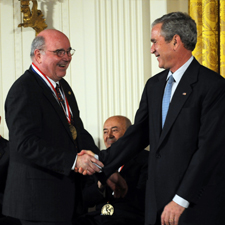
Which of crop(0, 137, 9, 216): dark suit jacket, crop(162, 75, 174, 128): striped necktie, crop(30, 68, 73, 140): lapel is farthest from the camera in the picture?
crop(0, 137, 9, 216): dark suit jacket

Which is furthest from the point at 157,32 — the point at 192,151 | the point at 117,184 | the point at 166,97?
the point at 117,184

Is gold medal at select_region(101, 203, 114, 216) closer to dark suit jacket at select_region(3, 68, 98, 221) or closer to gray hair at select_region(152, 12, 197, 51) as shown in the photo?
dark suit jacket at select_region(3, 68, 98, 221)

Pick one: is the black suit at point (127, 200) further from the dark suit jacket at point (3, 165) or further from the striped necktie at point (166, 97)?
the striped necktie at point (166, 97)

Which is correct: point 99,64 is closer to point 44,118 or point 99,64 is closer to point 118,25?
point 118,25

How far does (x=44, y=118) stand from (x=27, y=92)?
0.20 metres

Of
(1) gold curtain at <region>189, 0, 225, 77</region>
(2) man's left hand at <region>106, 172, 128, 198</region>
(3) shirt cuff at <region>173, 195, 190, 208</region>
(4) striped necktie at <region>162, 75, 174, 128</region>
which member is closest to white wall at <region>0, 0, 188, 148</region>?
(1) gold curtain at <region>189, 0, 225, 77</region>

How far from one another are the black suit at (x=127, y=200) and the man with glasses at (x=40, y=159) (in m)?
0.94

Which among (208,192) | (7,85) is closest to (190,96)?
(208,192)

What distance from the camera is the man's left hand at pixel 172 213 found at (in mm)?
2578

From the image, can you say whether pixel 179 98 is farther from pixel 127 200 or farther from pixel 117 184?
pixel 127 200

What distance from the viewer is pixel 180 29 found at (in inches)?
113

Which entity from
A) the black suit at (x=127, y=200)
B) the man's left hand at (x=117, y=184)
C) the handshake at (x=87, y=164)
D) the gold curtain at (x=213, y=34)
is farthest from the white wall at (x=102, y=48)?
the handshake at (x=87, y=164)

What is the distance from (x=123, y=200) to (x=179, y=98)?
183cm

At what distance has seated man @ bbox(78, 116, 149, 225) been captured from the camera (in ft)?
13.3
